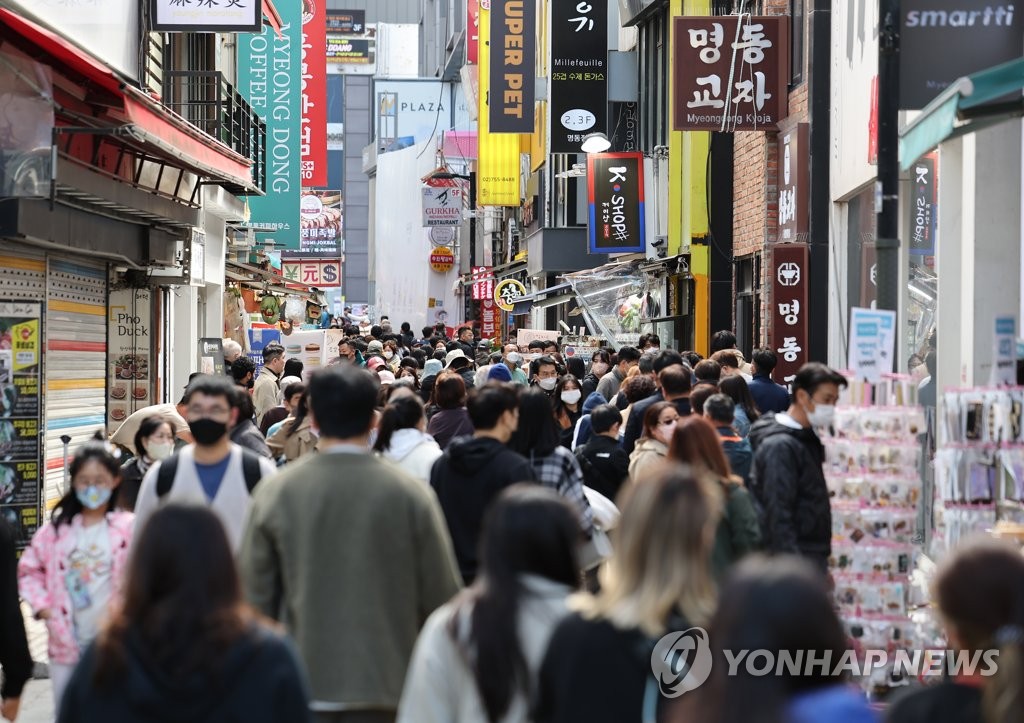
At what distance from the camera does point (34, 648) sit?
418 inches

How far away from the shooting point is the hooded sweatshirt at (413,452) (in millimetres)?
8188

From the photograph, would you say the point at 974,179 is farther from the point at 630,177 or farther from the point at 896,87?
the point at 630,177

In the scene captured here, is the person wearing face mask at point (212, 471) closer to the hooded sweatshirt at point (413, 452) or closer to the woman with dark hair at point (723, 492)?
the hooded sweatshirt at point (413, 452)

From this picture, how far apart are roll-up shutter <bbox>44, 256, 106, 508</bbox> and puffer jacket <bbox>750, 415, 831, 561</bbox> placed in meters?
6.97

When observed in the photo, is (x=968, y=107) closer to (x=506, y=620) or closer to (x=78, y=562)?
(x=78, y=562)

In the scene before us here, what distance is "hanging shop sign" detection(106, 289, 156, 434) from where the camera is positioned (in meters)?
18.0

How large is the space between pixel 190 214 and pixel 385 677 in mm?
13201

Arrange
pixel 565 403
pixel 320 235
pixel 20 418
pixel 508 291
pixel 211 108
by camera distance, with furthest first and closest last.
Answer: pixel 320 235, pixel 508 291, pixel 211 108, pixel 565 403, pixel 20 418

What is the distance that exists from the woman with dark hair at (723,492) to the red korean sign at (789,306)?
32.8 ft

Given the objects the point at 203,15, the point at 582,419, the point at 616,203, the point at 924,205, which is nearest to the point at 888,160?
the point at 582,419

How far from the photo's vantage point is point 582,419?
11.9 m

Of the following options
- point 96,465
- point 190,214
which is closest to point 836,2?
point 190,214

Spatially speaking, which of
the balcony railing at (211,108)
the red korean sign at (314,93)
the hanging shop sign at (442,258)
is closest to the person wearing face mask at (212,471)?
the balcony railing at (211,108)

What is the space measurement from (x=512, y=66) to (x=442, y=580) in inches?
1307
